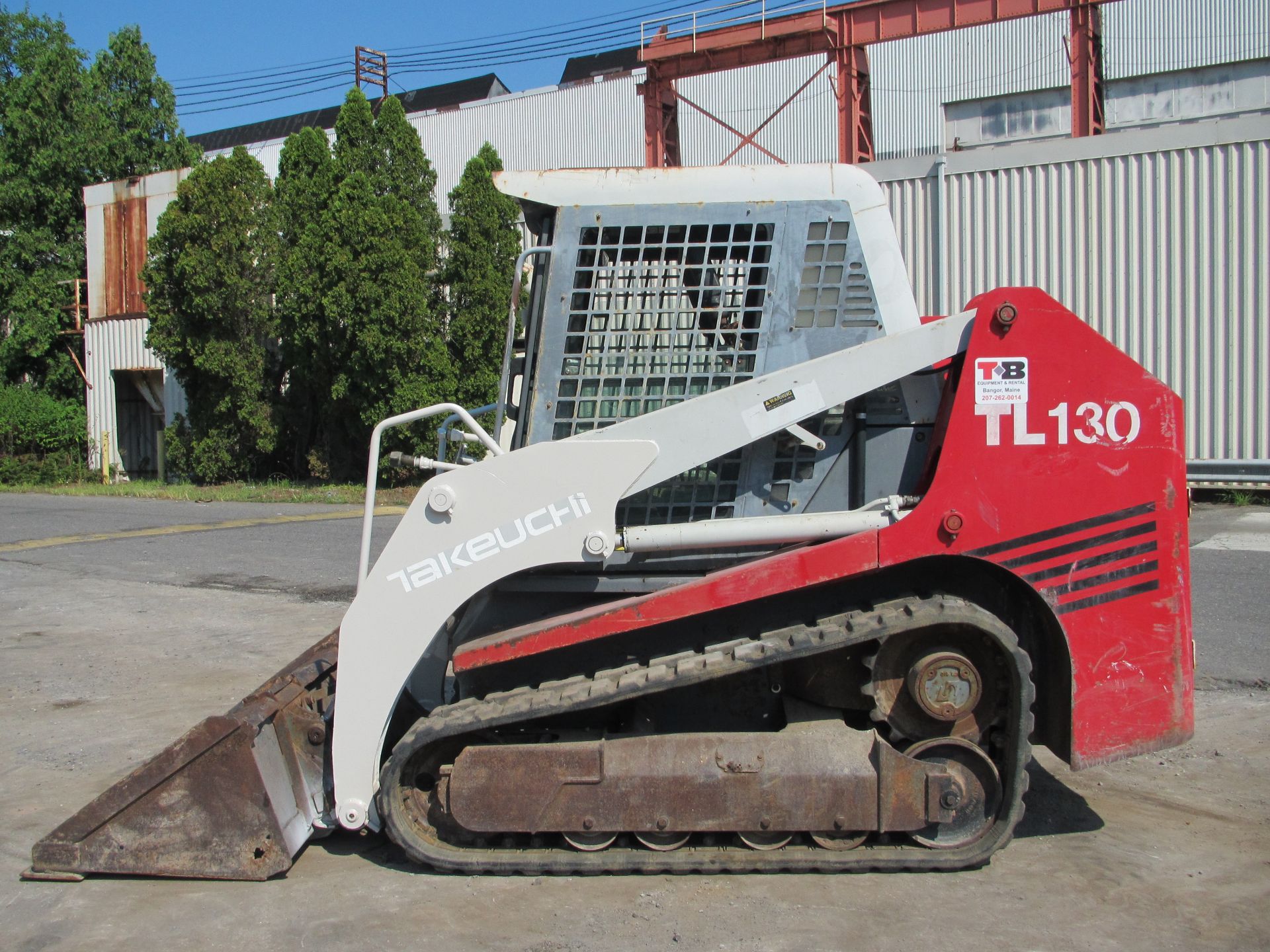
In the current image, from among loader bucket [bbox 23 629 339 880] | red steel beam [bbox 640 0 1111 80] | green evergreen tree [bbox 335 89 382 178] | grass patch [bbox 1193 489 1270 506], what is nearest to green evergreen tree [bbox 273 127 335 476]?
green evergreen tree [bbox 335 89 382 178]

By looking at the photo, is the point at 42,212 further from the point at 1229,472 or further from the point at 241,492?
the point at 1229,472

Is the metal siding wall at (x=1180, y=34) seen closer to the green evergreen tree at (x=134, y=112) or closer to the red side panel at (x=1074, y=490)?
the green evergreen tree at (x=134, y=112)

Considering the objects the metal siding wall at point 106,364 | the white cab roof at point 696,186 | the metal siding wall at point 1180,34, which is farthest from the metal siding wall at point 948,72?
the white cab roof at point 696,186

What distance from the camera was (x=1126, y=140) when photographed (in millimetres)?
15617

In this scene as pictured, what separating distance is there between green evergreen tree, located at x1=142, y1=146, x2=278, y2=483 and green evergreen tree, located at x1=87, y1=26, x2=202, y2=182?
31.5 ft

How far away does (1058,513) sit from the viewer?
3.74 meters

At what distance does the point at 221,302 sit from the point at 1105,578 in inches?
842

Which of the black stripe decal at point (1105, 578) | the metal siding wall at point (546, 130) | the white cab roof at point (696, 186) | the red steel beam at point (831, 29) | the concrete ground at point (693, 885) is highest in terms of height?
the metal siding wall at point (546, 130)

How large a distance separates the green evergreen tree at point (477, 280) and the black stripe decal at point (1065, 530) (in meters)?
17.3

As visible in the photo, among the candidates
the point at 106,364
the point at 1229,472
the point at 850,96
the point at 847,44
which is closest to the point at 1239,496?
the point at 1229,472

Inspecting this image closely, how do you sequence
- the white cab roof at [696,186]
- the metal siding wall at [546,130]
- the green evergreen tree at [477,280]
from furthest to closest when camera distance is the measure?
the metal siding wall at [546,130], the green evergreen tree at [477,280], the white cab roof at [696,186]

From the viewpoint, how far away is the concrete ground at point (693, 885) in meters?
3.39

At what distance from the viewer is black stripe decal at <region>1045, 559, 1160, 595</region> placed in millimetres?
3754

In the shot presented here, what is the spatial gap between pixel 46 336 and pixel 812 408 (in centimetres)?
3050
